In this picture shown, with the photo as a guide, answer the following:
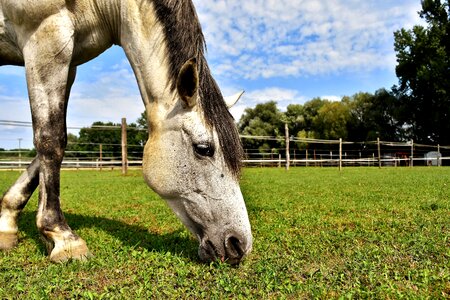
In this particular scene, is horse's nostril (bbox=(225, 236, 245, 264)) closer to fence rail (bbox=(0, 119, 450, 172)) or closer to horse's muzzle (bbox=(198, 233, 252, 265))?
horse's muzzle (bbox=(198, 233, 252, 265))

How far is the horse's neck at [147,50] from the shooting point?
253 cm

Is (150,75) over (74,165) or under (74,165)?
over

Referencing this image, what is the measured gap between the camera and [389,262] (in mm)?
2188

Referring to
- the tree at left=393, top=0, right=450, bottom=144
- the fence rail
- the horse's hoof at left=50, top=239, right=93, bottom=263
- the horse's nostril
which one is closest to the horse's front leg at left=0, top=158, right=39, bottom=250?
the horse's hoof at left=50, top=239, right=93, bottom=263

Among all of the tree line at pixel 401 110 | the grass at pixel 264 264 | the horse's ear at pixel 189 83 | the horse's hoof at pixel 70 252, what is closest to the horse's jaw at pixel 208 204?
the grass at pixel 264 264

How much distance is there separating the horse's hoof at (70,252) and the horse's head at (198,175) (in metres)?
0.63

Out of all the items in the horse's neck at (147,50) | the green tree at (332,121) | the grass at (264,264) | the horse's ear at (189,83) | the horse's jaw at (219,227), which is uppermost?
the green tree at (332,121)

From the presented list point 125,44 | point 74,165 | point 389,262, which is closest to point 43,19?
point 125,44

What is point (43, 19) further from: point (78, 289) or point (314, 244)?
point (314, 244)

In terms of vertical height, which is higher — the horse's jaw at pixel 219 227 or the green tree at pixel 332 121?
the green tree at pixel 332 121

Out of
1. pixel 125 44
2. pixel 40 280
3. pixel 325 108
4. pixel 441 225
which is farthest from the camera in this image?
pixel 325 108

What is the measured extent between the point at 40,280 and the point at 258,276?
1216mm

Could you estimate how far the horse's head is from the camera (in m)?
2.21

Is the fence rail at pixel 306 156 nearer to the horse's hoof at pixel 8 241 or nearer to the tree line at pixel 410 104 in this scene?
the tree line at pixel 410 104
